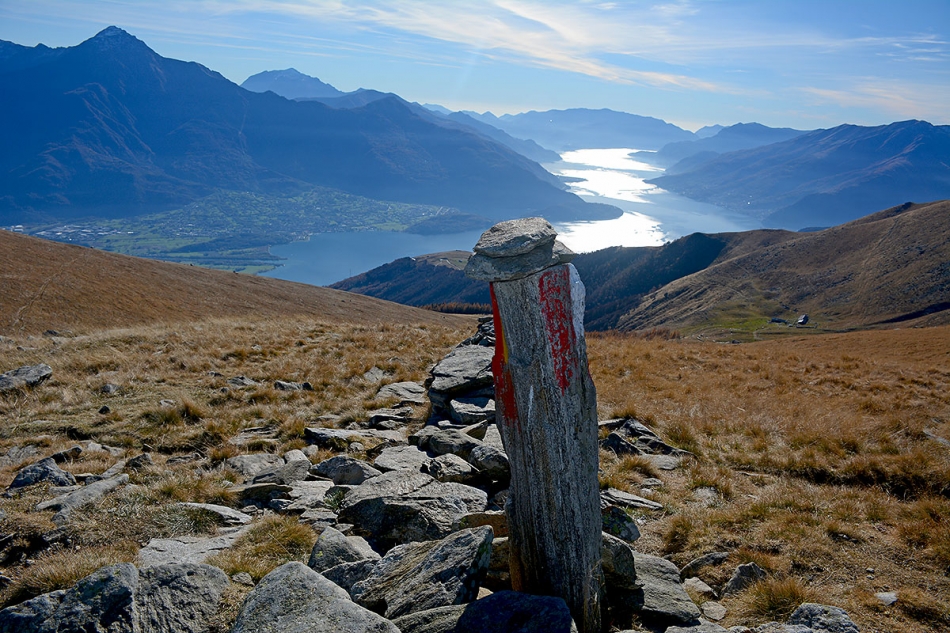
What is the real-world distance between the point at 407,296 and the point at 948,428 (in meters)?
182

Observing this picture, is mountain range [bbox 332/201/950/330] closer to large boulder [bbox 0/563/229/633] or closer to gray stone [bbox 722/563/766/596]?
gray stone [bbox 722/563/766/596]

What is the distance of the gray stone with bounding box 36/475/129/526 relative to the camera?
25.1 ft

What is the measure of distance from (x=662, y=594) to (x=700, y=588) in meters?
1.04

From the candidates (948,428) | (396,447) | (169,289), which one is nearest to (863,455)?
(948,428)

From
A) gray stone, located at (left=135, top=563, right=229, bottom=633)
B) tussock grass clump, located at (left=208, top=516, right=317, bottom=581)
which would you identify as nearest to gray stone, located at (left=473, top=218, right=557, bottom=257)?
gray stone, located at (left=135, top=563, right=229, bottom=633)

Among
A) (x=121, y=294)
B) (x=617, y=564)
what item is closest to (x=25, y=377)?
(x=617, y=564)

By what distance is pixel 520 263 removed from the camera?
547 cm

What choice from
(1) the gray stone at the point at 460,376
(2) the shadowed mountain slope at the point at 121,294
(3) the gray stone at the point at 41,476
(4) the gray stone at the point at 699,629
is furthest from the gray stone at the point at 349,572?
(2) the shadowed mountain slope at the point at 121,294

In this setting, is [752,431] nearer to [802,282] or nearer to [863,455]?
[863,455]

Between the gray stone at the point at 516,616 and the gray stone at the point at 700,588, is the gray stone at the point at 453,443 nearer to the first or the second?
the gray stone at the point at 700,588

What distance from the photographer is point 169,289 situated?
43.2 m

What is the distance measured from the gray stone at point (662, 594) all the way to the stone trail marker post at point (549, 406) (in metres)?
0.77

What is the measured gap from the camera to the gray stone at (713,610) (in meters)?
6.44

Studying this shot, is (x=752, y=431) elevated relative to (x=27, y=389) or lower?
elevated
